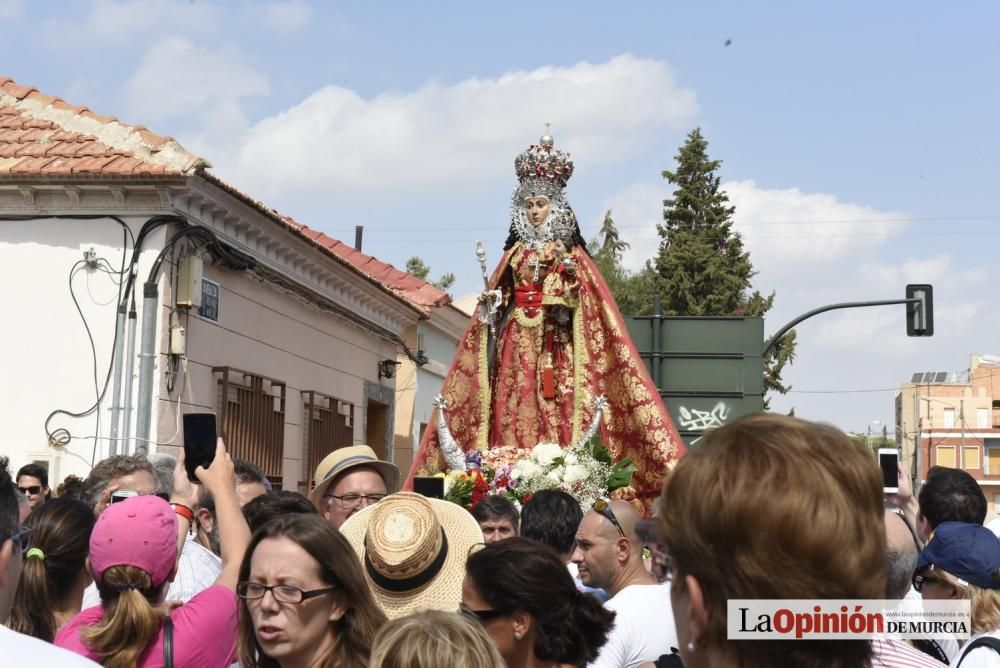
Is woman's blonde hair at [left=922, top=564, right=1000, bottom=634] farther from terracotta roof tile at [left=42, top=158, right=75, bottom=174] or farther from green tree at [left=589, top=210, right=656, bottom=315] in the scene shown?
green tree at [left=589, top=210, right=656, bottom=315]

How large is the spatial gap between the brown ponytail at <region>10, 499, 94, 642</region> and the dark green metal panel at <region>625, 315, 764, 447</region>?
7.12m

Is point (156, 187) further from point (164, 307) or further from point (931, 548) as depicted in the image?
point (931, 548)

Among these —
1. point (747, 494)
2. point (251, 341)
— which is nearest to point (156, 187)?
point (251, 341)

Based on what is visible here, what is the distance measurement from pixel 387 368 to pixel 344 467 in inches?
612

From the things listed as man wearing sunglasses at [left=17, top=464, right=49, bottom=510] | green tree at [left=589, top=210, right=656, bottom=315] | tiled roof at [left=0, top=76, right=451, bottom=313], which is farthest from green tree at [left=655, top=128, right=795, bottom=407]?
man wearing sunglasses at [left=17, top=464, right=49, bottom=510]

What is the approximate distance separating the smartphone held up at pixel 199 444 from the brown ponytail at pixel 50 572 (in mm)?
404

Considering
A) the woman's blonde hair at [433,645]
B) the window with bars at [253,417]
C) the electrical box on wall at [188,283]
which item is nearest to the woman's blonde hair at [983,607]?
the woman's blonde hair at [433,645]

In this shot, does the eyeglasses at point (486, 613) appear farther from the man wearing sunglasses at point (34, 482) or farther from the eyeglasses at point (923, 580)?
the man wearing sunglasses at point (34, 482)

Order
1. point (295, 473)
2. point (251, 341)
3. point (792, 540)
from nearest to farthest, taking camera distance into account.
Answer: point (792, 540) < point (251, 341) < point (295, 473)

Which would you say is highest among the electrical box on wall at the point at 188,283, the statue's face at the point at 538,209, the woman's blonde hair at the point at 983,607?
the statue's face at the point at 538,209

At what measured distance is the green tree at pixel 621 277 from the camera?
149 feet

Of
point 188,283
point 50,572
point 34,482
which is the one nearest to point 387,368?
point 188,283

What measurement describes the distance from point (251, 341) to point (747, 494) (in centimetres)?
1391

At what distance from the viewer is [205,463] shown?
374 cm
